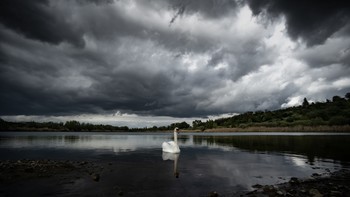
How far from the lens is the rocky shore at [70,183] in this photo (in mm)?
14148

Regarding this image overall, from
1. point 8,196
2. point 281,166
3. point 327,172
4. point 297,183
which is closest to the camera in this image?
point 8,196

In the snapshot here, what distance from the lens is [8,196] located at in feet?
44.3

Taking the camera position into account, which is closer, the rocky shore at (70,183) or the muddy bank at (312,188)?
the muddy bank at (312,188)

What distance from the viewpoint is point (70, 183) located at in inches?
664

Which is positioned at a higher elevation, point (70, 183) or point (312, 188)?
point (70, 183)

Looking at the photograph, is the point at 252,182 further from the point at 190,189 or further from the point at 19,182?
the point at 19,182

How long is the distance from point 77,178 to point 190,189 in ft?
30.5

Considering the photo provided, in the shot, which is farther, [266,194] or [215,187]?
[215,187]

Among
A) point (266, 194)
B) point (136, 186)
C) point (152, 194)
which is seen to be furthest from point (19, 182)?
point (266, 194)

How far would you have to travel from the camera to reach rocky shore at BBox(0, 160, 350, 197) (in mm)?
14148

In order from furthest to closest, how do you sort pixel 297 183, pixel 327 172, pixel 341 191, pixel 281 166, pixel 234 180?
1. pixel 281 166
2. pixel 327 172
3. pixel 234 180
4. pixel 297 183
5. pixel 341 191

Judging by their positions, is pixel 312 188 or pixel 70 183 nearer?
pixel 312 188

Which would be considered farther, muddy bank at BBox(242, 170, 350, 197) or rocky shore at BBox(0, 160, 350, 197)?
rocky shore at BBox(0, 160, 350, 197)

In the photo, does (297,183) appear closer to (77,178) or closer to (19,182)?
(77,178)
